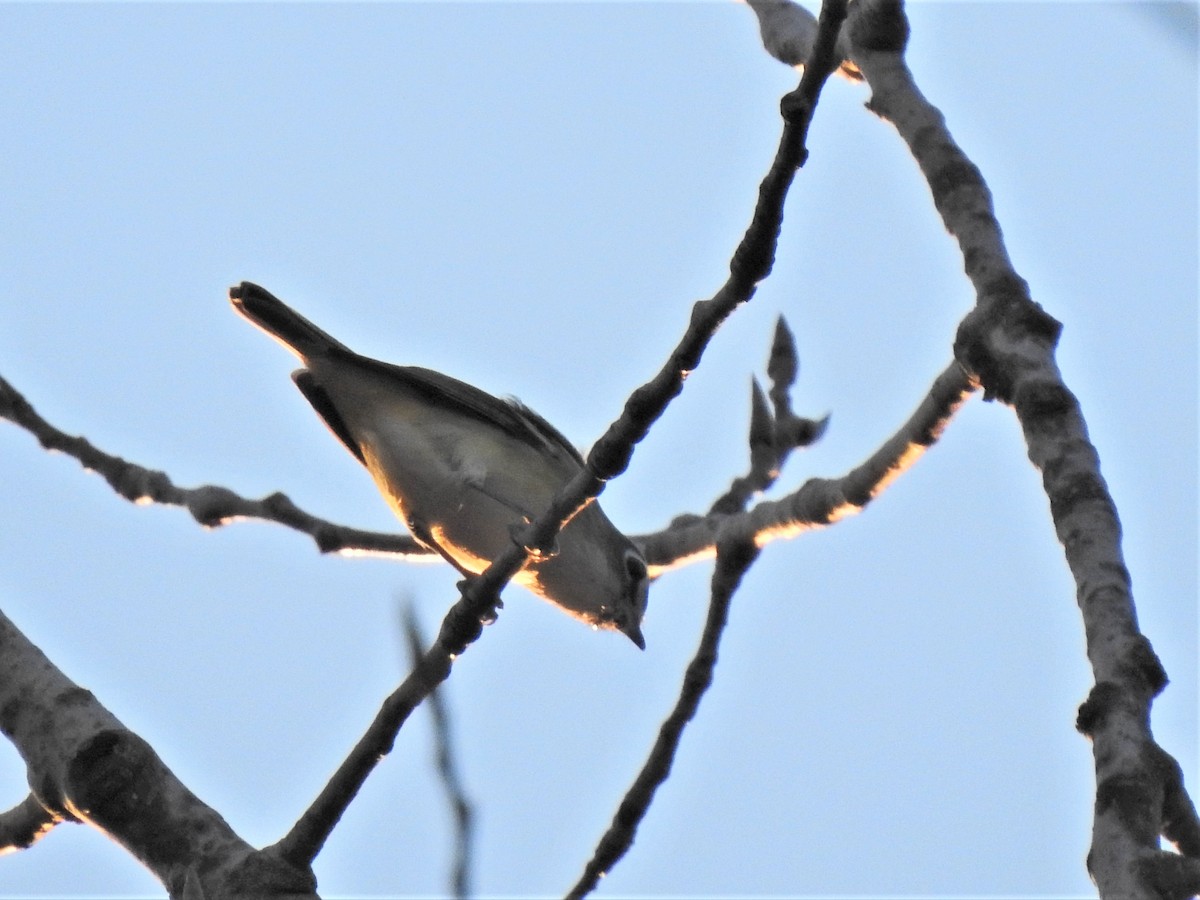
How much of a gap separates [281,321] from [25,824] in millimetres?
2953

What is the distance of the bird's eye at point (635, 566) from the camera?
6.69m

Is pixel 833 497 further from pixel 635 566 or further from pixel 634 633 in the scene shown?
pixel 634 633

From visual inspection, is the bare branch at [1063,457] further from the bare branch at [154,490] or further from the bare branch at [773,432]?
the bare branch at [154,490]

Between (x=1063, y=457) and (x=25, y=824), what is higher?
(x=1063, y=457)

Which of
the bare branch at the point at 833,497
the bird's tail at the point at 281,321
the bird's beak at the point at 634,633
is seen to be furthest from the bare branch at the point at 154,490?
the bird's beak at the point at 634,633

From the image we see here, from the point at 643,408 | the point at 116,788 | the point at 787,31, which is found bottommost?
the point at 116,788

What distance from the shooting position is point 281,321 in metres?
6.44

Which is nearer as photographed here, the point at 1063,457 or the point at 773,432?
the point at 1063,457

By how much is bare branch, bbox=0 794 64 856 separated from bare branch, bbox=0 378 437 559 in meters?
1.55

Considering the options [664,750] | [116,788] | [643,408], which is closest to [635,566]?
[664,750]

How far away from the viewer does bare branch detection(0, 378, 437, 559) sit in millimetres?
5371

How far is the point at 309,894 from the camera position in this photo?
3295 mm

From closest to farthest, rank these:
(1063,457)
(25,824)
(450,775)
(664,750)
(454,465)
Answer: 1. (450,775)
2. (1063,457)
3. (25,824)
4. (664,750)
5. (454,465)

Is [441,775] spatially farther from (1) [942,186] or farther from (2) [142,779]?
(1) [942,186]
